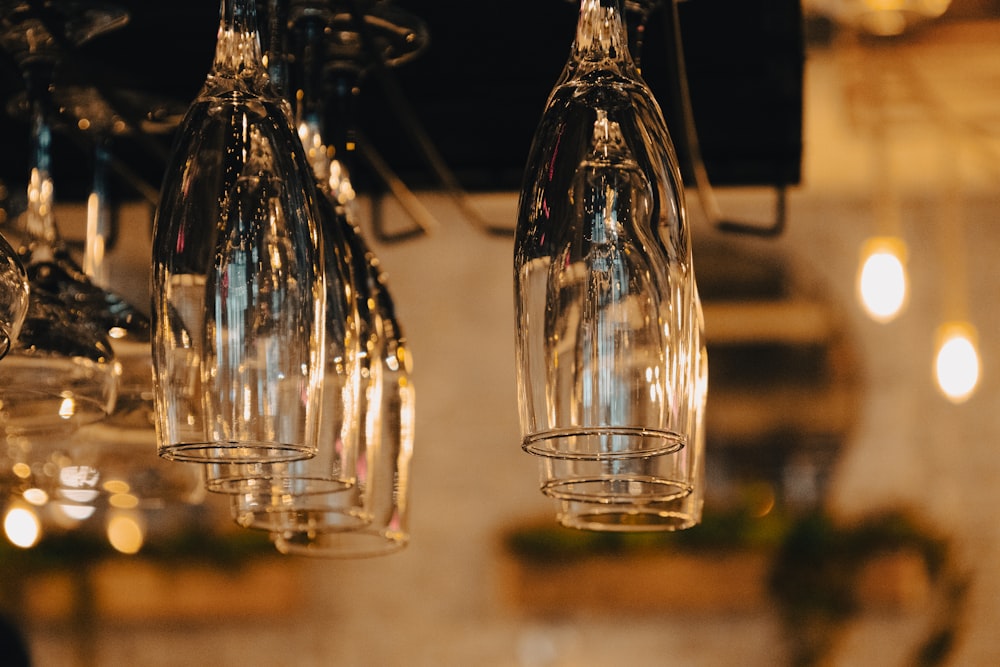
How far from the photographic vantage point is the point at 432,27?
2.09 ft

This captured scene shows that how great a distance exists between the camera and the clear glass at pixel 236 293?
0.39 m

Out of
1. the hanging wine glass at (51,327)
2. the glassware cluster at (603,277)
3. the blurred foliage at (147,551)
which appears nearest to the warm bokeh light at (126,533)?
the blurred foliage at (147,551)

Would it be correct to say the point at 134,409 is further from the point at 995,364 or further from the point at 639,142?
the point at 995,364

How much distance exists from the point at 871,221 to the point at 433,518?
2.76ft

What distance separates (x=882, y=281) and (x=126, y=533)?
123cm

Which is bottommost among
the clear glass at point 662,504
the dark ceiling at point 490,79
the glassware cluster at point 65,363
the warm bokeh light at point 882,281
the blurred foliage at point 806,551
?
the blurred foliage at point 806,551

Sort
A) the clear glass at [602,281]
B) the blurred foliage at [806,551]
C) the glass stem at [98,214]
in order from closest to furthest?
1. the clear glass at [602,281]
2. the glass stem at [98,214]
3. the blurred foliage at [806,551]

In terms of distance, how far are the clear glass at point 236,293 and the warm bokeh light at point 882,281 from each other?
5.69ft

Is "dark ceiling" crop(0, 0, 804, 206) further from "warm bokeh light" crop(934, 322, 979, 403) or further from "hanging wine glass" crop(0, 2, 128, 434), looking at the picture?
"warm bokeh light" crop(934, 322, 979, 403)

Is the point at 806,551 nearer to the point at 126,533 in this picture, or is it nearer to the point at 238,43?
the point at 126,533

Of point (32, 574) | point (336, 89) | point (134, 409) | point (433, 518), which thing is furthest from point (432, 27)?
point (32, 574)

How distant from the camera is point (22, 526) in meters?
1.92

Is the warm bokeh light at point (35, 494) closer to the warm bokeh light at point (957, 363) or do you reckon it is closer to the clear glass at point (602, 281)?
the clear glass at point (602, 281)

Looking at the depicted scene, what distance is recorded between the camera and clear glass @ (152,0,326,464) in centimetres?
39
